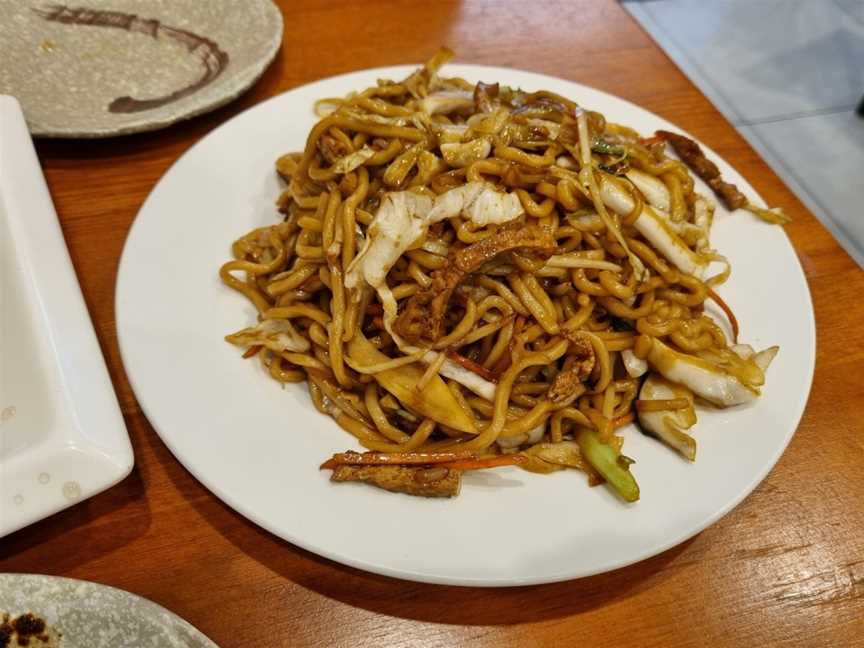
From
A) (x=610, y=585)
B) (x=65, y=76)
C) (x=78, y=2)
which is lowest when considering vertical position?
(x=610, y=585)

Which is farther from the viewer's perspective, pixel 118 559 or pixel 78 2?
pixel 78 2

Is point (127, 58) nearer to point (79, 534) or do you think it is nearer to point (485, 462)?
point (79, 534)

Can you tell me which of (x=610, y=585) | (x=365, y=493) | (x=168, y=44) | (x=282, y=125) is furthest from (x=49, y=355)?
(x=168, y=44)

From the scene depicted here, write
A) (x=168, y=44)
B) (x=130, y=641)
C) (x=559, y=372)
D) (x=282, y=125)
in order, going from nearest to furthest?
1. (x=130, y=641)
2. (x=559, y=372)
3. (x=282, y=125)
4. (x=168, y=44)

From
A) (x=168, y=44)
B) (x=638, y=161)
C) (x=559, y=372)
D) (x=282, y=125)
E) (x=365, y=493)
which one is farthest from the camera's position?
(x=168, y=44)

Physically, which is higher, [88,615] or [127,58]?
[127,58]

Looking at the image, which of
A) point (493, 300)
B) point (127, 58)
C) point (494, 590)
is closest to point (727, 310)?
point (493, 300)

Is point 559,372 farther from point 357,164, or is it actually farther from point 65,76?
point 65,76
